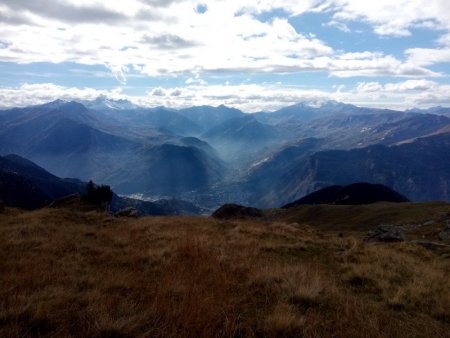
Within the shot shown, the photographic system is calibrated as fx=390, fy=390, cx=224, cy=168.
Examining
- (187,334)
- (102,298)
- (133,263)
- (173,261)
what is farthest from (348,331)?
(133,263)

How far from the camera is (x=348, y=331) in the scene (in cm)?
716

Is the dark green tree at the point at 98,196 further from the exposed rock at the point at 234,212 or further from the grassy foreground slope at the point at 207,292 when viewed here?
the exposed rock at the point at 234,212

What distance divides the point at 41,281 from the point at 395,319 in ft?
26.2

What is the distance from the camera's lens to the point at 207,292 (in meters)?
8.82

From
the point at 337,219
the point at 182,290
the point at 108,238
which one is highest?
the point at 182,290

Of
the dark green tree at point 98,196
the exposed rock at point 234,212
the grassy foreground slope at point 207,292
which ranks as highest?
the grassy foreground slope at point 207,292

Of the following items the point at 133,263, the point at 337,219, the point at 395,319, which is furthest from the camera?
the point at 337,219

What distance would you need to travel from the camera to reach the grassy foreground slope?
22.4 ft

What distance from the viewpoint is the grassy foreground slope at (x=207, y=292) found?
22.4ft

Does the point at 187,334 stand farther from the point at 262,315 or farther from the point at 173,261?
the point at 173,261

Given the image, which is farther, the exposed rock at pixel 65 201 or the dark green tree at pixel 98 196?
the dark green tree at pixel 98 196

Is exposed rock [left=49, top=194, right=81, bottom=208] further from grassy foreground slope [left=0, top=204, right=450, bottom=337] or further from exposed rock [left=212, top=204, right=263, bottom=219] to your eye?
exposed rock [left=212, top=204, right=263, bottom=219]

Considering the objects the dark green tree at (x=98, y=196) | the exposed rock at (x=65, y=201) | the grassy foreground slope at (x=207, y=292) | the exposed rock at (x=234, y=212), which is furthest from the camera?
the exposed rock at (x=234, y=212)

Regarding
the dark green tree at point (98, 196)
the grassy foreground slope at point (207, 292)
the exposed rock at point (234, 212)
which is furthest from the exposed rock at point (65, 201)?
the exposed rock at point (234, 212)
